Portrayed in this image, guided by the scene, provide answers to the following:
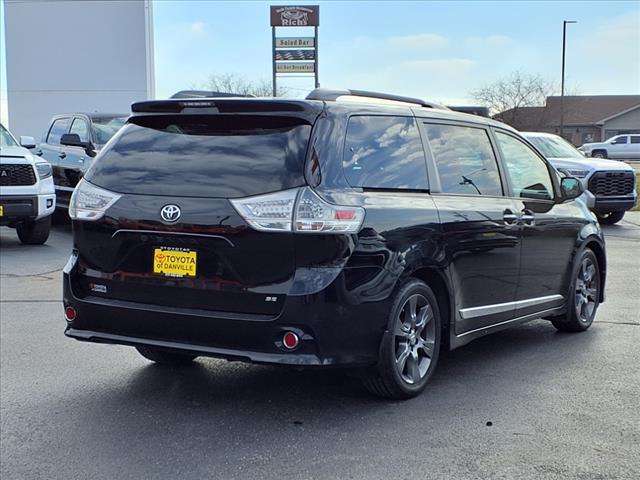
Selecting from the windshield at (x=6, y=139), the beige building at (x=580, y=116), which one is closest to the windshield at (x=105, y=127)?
the windshield at (x=6, y=139)

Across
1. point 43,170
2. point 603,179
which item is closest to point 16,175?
point 43,170

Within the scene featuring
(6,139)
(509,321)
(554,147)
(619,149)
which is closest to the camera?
(509,321)

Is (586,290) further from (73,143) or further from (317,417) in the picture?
(73,143)

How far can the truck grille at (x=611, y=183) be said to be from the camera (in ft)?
48.5

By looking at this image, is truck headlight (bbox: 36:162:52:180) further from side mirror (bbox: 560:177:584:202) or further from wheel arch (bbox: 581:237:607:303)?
wheel arch (bbox: 581:237:607:303)

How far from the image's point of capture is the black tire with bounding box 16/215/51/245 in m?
12.5

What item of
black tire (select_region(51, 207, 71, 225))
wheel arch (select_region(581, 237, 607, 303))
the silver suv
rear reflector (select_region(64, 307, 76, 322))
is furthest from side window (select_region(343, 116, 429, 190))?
black tire (select_region(51, 207, 71, 225))

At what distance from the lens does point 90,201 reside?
4.42m

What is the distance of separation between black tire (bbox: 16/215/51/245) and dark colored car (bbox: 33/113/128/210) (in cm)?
95

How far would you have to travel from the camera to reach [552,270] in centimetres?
591

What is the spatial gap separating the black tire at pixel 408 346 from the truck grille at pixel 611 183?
11184 millimetres

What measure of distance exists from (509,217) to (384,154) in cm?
131

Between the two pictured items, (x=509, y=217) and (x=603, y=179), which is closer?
(x=509, y=217)

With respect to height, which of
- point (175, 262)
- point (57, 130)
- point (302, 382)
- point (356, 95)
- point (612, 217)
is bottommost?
point (612, 217)
